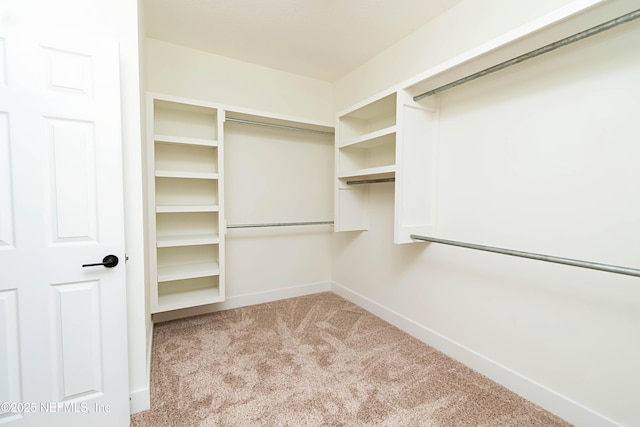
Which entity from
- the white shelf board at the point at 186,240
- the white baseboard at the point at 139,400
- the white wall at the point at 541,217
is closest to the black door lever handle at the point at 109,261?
the white baseboard at the point at 139,400

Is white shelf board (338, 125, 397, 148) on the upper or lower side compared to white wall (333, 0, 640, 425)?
upper

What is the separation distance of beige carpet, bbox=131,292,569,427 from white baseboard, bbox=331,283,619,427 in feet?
0.17

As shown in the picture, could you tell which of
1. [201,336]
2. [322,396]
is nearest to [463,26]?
[322,396]

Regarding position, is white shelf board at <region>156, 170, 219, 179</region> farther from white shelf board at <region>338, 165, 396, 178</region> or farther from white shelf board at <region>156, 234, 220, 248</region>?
white shelf board at <region>338, 165, 396, 178</region>

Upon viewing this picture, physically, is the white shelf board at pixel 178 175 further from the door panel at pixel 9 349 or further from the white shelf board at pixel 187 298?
the door panel at pixel 9 349

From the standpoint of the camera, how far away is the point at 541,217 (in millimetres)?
1617

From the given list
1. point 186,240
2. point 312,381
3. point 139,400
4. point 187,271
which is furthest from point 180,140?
point 312,381

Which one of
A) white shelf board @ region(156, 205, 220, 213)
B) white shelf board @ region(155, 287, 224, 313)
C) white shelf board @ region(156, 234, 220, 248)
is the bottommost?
white shelf board @ region(155, 287, 224, 313)

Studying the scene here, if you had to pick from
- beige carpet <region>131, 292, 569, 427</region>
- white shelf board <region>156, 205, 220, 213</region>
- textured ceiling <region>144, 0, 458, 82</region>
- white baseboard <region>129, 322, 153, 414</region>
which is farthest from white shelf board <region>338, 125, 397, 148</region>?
white baseboard <region>129, 322, 153, 414</region>

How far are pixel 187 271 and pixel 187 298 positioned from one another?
0.26 metres

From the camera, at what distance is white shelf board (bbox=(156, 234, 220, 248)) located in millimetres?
2350

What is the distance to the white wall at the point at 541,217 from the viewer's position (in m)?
1.34

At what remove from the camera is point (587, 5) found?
116 cm

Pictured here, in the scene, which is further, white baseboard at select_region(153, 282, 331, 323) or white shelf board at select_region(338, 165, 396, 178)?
white baseboard at select_region(153, 282, 331, 323)
